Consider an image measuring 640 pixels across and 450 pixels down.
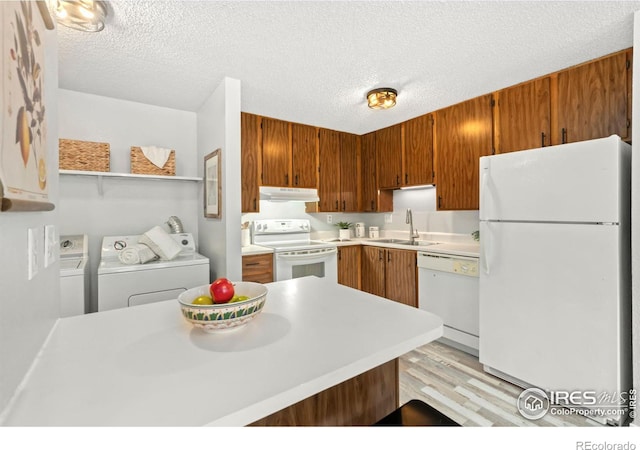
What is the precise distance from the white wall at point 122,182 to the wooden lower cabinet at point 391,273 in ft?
6.63

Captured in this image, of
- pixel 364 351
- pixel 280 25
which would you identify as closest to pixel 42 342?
pixel 364 351

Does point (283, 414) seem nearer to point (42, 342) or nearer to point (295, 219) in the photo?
point (42, 342)

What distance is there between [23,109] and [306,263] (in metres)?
2.54

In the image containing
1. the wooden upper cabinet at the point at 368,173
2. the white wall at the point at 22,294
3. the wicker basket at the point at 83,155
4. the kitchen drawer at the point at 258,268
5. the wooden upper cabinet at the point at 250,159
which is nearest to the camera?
the white wall at the point at 22,294

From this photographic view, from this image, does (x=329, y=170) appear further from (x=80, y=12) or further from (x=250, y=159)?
(x=80, y=12)

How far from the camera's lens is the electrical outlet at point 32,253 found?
0.69 metres

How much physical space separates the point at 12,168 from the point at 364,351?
2.87ft

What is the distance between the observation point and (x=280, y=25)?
1.65 metres

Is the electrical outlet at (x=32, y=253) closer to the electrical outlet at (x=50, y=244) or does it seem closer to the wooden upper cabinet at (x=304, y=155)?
the electrical outlet at (x=50, y=244)

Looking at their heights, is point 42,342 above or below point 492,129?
below

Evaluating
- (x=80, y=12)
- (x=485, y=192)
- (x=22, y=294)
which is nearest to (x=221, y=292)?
(x=22, y=294)

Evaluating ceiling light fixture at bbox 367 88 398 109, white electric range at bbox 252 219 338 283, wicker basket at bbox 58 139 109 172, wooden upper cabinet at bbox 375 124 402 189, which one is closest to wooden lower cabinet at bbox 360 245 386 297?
white electric range at bbox 252 219 338 283

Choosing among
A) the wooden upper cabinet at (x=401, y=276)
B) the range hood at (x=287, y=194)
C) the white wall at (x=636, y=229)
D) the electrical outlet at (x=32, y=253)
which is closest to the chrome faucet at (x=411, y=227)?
the wooden upper cabinet at (x=401, y=276)

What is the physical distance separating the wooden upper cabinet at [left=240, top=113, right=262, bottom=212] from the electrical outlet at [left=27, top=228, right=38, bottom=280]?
2.30 metres
